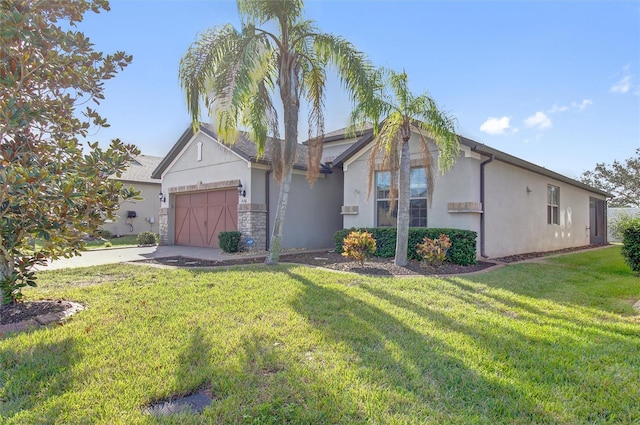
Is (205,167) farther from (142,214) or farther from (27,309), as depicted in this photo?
(27,309)

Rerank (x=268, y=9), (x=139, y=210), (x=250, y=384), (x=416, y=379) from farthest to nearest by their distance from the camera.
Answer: (x=139, y=210)
(x=268, y=9)
(x=416, y=379)
(x=250, y=384)

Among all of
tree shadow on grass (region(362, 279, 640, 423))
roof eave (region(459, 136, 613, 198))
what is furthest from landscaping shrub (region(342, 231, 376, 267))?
roof eave (region(459, 136, 613, 198))

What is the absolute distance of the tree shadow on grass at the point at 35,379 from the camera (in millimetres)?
2555

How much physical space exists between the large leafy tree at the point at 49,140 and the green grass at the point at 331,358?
49.1 inches

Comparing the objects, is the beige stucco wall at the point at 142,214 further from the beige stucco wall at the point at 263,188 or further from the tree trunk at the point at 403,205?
the tree trunk at the point at 403,205

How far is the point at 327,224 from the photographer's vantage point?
51.6 feet

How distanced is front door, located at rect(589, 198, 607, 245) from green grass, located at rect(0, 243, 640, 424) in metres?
17.7

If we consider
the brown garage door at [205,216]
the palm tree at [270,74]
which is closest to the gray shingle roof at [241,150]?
the palm tree at [270,74]

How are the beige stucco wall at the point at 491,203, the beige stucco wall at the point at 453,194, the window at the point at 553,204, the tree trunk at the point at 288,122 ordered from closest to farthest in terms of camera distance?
the tree trunk at the point at 288,122, the beige stucco wall at the point at 453,194, the beige stucco wall at the point at 491,203, the window at the point at 553,204

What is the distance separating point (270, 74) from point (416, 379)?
878 centimetres

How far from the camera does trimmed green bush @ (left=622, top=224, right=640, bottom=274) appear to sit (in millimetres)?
8617

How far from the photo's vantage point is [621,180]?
27469 mm

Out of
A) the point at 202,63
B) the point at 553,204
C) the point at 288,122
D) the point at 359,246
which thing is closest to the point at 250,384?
the point at 359,246

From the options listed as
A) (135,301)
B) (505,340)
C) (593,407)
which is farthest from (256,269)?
(593,407)
